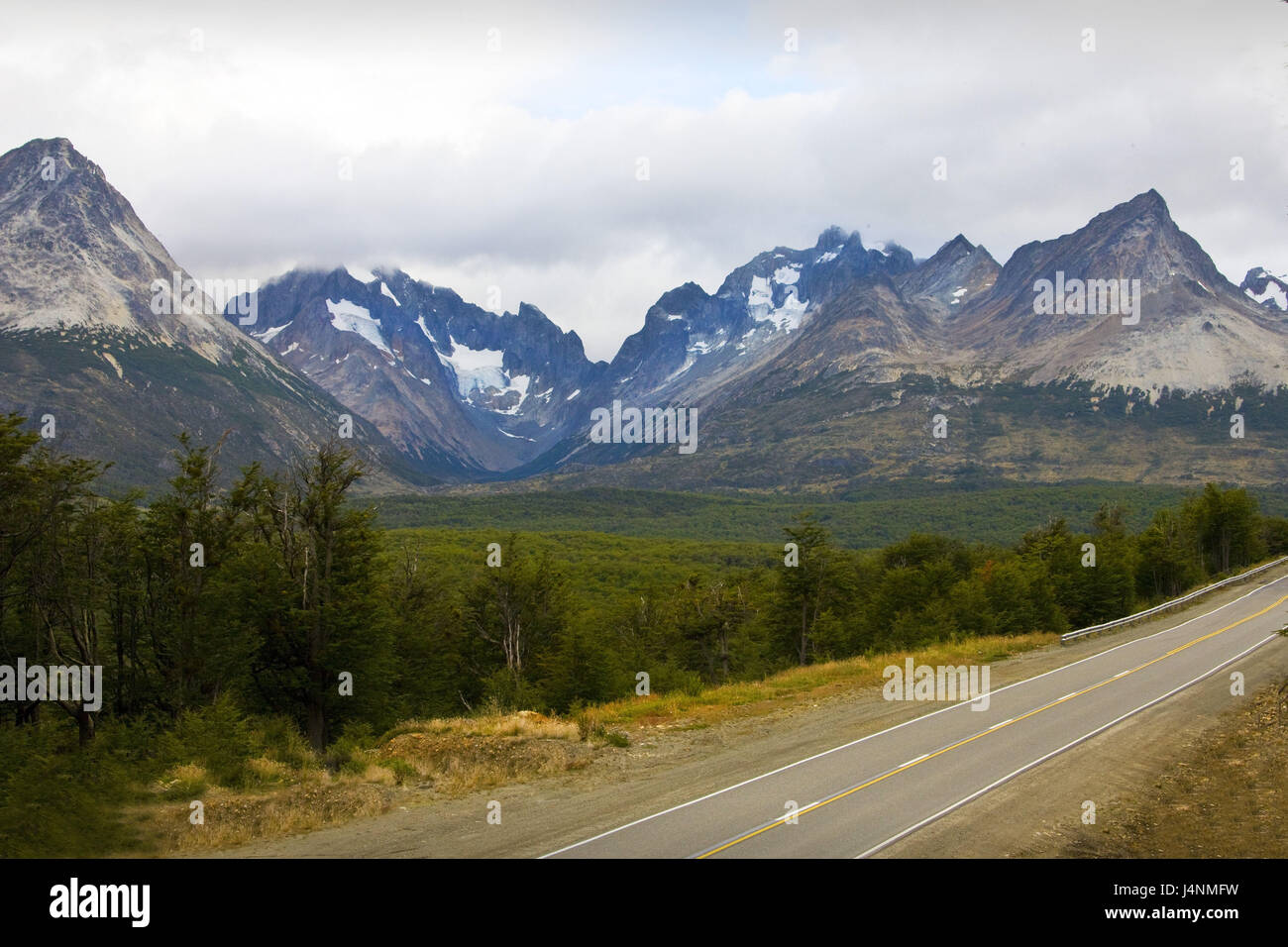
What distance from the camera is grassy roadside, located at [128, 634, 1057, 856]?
47.7 ft

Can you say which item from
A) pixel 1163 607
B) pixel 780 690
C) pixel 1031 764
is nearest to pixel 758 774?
pixel 1031 764

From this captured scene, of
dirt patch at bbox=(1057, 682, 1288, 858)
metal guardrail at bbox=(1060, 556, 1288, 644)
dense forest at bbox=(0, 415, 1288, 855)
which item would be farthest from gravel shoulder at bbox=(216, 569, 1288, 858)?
metal guardrail at bbox=(1060, 556, 1288, 644)

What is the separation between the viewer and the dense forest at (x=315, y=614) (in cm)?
2739

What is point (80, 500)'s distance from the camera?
30.9m

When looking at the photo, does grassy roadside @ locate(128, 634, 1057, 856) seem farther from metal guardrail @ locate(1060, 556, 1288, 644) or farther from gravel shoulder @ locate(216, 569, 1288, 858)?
metal guardrail @ locate(1060, 556, 1288, 644)

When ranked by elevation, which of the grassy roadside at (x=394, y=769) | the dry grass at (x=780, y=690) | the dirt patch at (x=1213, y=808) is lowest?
the dry grass at (x=780, y=690)

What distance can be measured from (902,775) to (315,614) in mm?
24372

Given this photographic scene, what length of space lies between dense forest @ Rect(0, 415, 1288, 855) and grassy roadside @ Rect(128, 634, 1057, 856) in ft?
6.99

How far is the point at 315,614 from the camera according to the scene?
109 feet

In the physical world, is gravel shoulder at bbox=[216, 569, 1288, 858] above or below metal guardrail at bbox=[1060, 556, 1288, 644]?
above

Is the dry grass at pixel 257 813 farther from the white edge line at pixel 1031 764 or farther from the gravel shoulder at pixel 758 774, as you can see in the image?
the white edge line at pixel 1031 764

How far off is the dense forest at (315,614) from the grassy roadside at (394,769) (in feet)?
6.99

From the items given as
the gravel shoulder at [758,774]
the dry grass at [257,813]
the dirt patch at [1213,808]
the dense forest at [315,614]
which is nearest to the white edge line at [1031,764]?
the gravel shoulder at [758,774]
